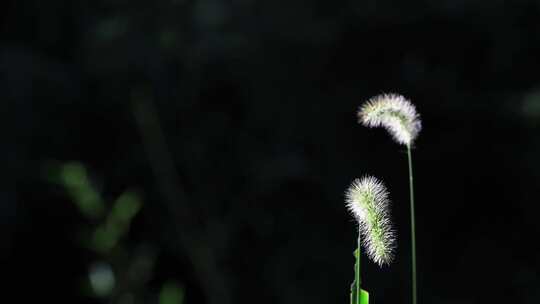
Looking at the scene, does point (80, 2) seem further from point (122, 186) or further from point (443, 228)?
point (443, 228)

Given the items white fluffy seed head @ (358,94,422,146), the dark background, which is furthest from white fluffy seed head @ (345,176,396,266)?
the dark background

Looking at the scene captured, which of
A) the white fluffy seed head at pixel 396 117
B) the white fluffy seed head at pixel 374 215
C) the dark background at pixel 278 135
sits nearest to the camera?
the white fluffy seed head at pixel 374 215

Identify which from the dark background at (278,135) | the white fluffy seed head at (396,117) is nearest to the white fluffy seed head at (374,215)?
the white fluffy seed head at (396,117)

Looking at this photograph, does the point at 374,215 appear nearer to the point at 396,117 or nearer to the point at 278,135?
the point at 396,117

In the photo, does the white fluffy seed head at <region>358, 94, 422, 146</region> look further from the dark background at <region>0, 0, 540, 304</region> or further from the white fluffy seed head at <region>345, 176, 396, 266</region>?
the dark background at <region>0, 0, 540, 304</region>

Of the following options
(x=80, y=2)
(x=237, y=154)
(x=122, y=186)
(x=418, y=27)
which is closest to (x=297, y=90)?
(x=237, y=154)

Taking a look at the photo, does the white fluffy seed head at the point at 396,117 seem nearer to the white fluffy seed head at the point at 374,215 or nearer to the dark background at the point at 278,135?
the white fluffy seed head at the point at 374,215
